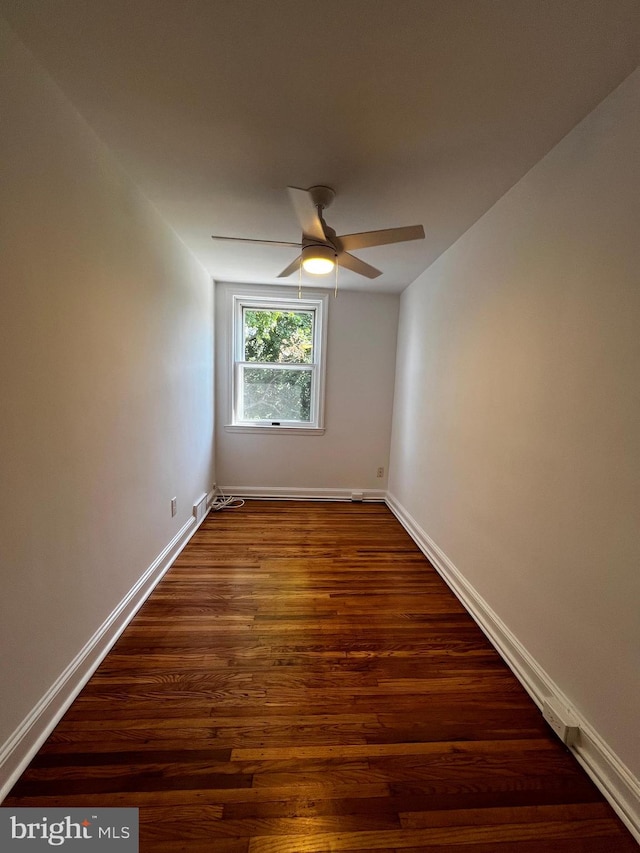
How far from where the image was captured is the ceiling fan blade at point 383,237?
1.64 meters

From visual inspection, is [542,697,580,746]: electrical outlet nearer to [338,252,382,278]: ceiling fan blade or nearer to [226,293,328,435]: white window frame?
[338,252,382,278]: ceiling fan blade

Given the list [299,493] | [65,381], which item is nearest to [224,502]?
[299,493]


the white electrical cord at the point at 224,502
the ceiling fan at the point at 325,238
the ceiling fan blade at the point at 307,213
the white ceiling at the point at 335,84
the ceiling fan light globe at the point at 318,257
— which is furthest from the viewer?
the white electrical cord at the point at 224,502

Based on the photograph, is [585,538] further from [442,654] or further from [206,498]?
[206,498]

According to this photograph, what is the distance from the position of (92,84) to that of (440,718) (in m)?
2.74

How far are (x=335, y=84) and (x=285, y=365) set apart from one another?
2638mm

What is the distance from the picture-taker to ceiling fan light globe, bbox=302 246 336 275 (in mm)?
1845

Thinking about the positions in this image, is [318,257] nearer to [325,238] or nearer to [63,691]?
[325,238]

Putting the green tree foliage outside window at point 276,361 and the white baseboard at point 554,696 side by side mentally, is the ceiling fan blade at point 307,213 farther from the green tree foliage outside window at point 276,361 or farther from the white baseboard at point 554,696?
the white baseboard at point 554,696

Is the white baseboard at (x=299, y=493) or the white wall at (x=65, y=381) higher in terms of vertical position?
the white wall at (x=65, y=381)

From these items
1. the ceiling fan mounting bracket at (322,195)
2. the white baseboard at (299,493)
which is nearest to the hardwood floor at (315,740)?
the white baseboard at (299,493)

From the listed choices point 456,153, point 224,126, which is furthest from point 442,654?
point 224,126

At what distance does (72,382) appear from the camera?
1.33m

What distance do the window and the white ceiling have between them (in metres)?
1.83
